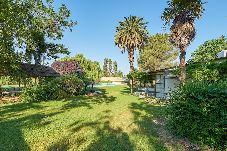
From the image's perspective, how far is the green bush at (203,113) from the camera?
358 inches

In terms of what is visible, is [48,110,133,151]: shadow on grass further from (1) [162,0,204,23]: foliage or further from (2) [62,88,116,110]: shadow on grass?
(1) [162,0,204,23]: foliage

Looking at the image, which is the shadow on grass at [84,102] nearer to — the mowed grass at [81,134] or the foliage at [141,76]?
the mowed grass at [81,134]

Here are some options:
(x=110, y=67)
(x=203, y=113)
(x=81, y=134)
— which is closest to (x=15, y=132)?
(x=81, y=134)

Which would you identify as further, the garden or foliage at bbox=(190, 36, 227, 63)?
foliage at bbox=(190, 36, 227, 63)

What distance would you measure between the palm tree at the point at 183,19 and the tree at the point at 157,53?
52.8 metres

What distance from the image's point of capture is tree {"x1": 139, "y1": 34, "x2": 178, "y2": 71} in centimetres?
8169

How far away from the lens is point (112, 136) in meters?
11.6

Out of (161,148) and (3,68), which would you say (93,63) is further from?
(161,148)

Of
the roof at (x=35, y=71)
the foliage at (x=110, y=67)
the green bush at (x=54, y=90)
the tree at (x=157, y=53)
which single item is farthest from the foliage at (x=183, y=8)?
the foliage at (x=110, y=67)

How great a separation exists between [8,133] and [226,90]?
385 inches

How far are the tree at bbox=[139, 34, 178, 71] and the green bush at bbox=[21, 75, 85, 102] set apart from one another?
1877 inches

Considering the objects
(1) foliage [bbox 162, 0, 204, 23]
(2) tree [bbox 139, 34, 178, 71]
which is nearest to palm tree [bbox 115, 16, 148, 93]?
(1) foliage [bbox 162, 0, 204, 23]

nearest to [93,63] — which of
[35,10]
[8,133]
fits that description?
[35,10]

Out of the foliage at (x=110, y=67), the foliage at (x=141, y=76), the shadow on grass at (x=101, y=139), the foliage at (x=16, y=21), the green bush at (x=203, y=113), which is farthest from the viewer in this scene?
the foliage at (x=110, y=67)
